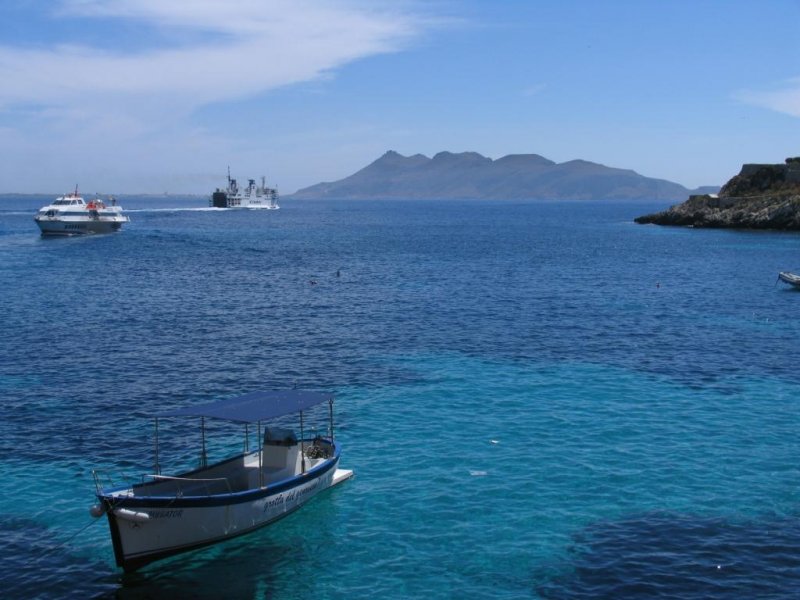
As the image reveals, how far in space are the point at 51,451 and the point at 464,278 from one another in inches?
2688

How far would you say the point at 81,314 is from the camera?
2783 inches

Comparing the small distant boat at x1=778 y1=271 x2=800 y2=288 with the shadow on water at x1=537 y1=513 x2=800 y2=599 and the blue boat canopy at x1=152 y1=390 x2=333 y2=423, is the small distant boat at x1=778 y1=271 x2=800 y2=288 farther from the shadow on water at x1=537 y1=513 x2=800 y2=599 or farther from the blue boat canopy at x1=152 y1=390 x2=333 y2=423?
the blue boat canopy at x1=152 y1=390 x2=333 y2=423

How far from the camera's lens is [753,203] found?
549 ft

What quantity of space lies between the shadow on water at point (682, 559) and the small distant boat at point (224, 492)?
10374 mm

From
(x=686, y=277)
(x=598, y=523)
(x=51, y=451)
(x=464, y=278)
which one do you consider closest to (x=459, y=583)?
(x=598, y=523)

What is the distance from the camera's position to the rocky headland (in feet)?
517

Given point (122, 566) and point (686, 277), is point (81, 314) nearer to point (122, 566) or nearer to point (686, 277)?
point (122, 566)

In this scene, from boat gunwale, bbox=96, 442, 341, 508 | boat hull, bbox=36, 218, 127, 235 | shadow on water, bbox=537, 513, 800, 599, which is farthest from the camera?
boat hull, bbox=36, 218, 127, 235

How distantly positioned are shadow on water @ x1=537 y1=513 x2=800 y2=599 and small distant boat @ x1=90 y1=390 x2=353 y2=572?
34.0ft

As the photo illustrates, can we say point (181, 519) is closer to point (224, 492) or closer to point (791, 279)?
point (224, 492)

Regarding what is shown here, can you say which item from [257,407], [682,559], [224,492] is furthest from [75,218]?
[682,559]

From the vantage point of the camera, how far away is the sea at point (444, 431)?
25.8 metres

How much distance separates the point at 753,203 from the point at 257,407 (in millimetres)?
159897

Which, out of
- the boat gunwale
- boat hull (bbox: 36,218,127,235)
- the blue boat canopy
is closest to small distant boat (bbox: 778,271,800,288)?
the blue boat canopy
